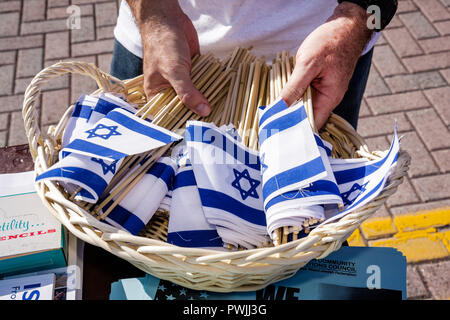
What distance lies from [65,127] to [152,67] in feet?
0.96

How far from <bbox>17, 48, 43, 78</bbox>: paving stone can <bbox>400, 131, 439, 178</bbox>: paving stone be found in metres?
2.35

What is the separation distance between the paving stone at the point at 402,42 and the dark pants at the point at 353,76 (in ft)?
5.17

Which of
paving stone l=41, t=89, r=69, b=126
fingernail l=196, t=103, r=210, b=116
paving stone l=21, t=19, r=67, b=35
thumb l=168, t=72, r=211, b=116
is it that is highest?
paving stone l=21, t=19, r=67, b=35

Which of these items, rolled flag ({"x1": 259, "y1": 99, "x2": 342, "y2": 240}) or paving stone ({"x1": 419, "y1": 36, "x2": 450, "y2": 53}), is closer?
rolled flag ({"x1": 259, "y1": 99, "x2": 342, "y2": 240})

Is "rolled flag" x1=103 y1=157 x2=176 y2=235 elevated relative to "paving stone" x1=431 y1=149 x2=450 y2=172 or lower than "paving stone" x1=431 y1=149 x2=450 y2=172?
lower

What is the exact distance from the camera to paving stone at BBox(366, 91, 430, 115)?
2502 mm

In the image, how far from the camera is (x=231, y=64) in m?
1.25

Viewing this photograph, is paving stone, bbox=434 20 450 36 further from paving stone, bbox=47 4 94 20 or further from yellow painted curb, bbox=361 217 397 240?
paving stone, bbox=47 4 94 20

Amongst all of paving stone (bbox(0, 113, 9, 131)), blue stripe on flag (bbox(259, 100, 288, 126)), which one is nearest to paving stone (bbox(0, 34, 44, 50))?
paving stone (bbox(0, 113, 9, 131))

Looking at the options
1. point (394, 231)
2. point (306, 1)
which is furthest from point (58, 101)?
point (394, 231)

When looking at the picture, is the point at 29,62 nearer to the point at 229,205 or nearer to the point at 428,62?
the point at 229,205

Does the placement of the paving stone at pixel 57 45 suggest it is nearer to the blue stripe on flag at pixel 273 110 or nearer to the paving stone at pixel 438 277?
the blue stripe on flag at pixel 273 110

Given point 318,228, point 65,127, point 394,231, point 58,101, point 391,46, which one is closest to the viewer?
point 318,228

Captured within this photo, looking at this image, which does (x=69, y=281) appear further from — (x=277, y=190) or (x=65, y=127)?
(x=277, y=190)
